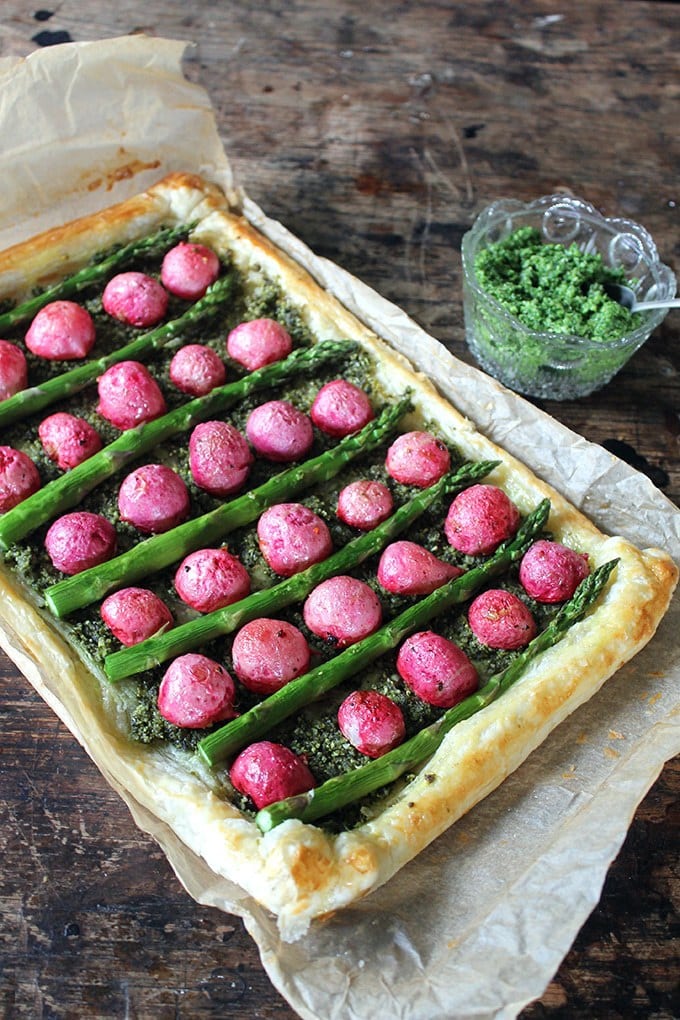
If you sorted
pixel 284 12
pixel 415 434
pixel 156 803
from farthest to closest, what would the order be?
pixel 284 12 < pixel 415 434 < pixel 156 803

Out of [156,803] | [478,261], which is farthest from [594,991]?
[478,261]

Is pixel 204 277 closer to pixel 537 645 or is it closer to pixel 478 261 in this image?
pixel 478 261

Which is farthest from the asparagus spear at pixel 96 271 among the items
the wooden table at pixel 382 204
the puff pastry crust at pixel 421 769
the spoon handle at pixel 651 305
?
the spoon handle at pixel 651 305

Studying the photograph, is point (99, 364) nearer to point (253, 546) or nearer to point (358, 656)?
point (253, 546)

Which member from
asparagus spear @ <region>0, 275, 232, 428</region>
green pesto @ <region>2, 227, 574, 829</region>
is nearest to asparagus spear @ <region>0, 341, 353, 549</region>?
green pesto @ <region>2, 227, 574, 829</region>

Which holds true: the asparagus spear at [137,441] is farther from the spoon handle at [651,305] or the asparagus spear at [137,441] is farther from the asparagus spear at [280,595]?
the spoon handle at [651,305]

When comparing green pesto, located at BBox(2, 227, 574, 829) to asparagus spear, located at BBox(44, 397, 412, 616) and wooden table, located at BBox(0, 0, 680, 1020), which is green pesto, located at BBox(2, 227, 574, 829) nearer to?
asparagus spear, located at BBox(44, 397, 412, 616)

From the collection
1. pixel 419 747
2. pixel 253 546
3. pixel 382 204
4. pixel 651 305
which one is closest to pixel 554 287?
pixel 651 305
